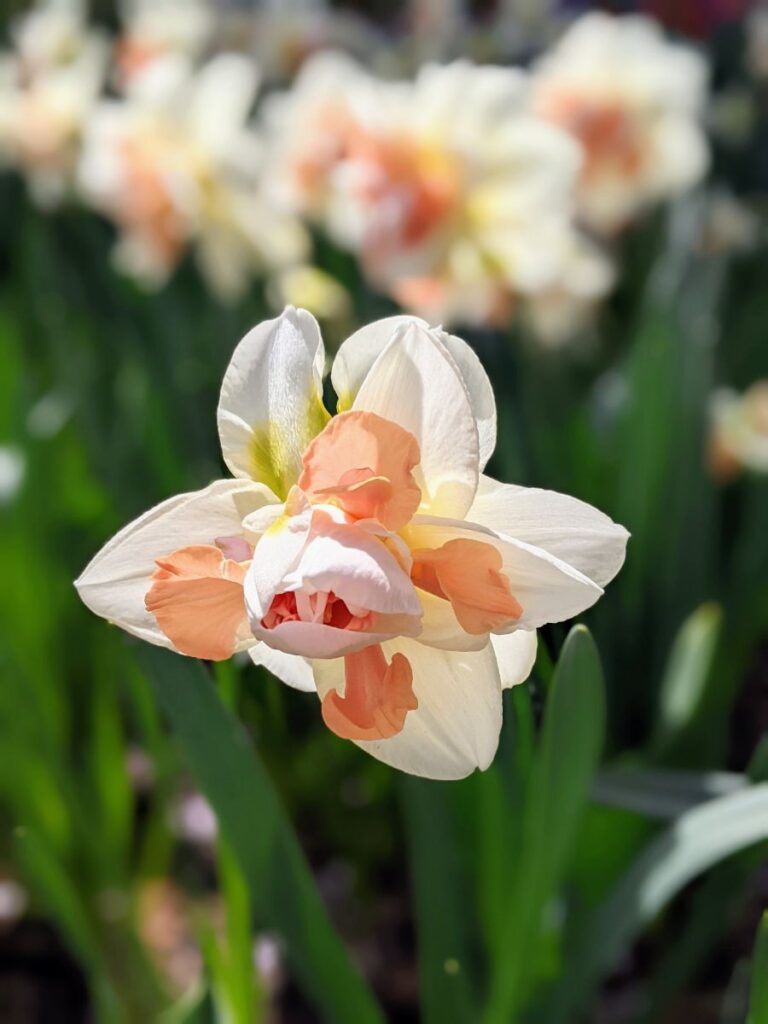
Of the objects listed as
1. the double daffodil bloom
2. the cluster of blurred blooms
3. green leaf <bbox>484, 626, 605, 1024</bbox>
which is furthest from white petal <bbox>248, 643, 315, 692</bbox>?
the cluster of blurred blooms

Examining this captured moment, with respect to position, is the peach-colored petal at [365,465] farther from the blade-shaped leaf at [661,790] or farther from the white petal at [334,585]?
the blade-shaped leaf at [661,790]

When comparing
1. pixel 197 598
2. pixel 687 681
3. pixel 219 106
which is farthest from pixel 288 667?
pixel 219 106

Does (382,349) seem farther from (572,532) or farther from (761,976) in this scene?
(761,976)

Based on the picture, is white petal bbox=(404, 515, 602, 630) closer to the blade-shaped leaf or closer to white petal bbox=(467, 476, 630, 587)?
white petal bbox=(467, 476, 630, 587)

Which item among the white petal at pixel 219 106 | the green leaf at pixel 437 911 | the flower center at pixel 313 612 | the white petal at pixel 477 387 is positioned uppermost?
the white petal at pixel 219 106

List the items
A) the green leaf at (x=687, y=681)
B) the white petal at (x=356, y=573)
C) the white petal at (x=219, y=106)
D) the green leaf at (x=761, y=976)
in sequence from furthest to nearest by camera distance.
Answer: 1. the white petal at (x=219, y=106)
2. the green leaf at (x=687, y=681)
3. the green leaf at (x=761, y=976)
4. the white petal at (x=356, y=573)

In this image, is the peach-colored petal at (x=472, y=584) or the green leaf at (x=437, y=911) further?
the green leaf at (x=437, y=911)

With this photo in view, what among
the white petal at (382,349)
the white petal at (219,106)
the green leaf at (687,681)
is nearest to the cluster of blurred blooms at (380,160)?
the white petal at (219,106)
